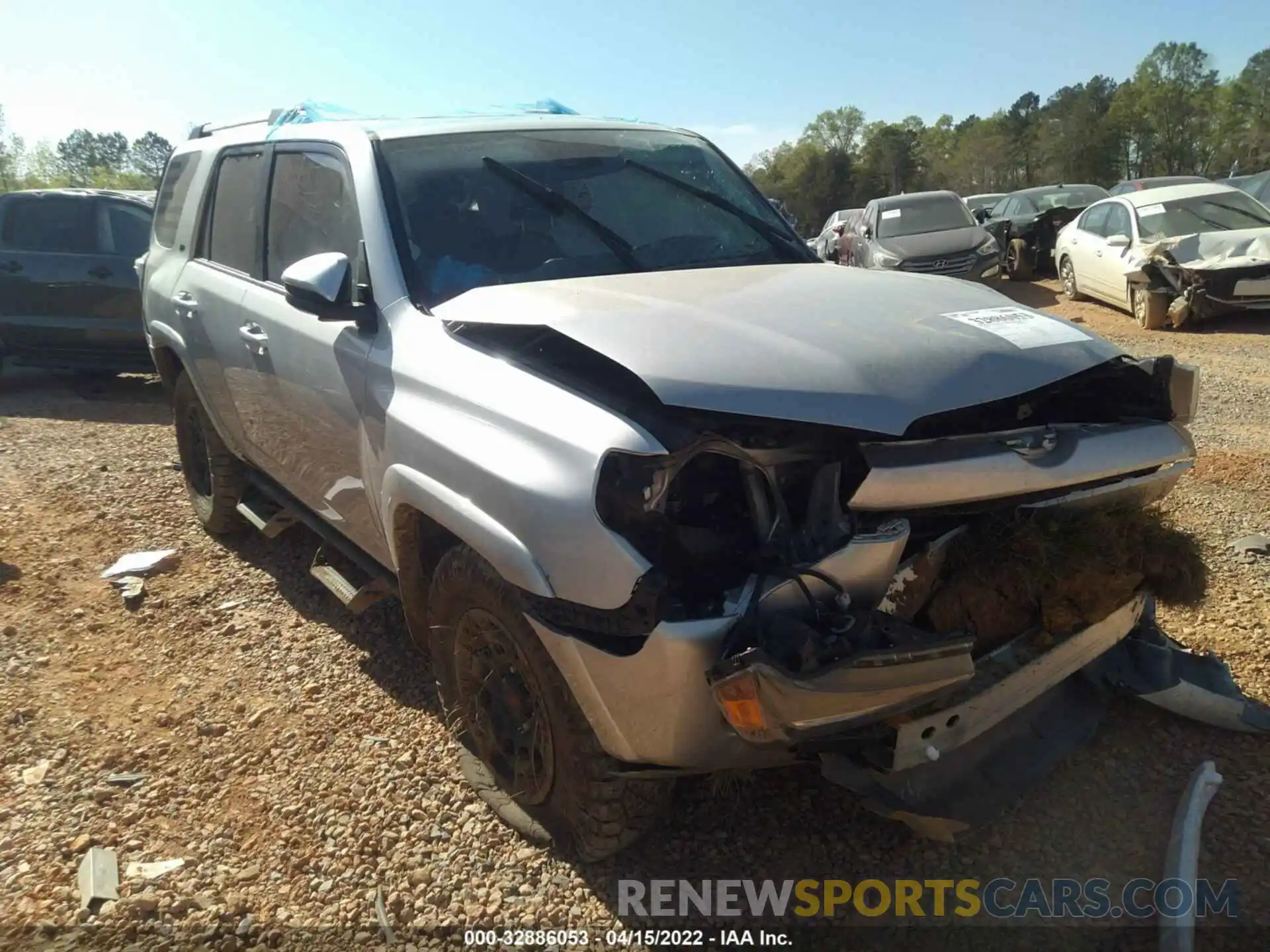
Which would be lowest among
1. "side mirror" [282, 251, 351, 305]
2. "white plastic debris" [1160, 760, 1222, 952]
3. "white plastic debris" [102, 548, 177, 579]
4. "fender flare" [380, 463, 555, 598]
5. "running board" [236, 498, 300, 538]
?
"white plastic debris" [102, 548, 177, 579]

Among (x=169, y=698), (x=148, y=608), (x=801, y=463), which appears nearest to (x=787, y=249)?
(x=801, y=463)

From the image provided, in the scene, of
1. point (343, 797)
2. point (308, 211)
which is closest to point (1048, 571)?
point (343, 797)

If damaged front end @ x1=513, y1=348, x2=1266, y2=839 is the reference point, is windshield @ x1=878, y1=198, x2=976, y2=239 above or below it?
above

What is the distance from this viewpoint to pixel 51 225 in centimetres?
883

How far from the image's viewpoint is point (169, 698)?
11.6ft

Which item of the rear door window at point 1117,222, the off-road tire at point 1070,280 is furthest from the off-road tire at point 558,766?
the off-road tire at point 1070,280

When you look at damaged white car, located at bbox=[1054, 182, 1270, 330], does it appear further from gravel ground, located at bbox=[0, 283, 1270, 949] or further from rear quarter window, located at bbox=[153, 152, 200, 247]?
rear quarter window, located at bbox=[153, 152, 200, 247]

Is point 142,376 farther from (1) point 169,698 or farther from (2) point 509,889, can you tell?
(2) point 509,889

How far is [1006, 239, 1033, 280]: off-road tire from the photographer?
51.8 ft

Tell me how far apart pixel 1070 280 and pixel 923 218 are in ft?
8.04

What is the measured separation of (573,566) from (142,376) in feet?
31.2

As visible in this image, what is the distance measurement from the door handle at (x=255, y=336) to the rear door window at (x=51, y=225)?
6301 mm

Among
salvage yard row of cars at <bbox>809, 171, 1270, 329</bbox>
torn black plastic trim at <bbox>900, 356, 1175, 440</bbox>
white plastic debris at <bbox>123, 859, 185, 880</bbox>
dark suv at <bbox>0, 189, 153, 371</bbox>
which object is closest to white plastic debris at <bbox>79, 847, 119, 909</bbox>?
white plastic debris at <bbox>123, 859, 185, 880</bbox>

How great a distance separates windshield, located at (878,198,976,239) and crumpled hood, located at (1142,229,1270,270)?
13.3ft
